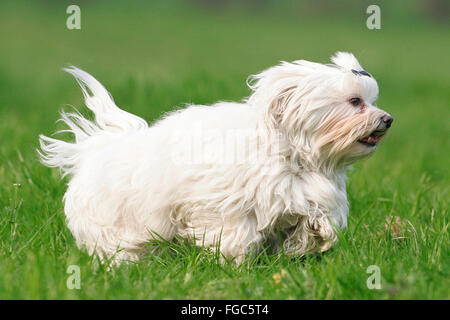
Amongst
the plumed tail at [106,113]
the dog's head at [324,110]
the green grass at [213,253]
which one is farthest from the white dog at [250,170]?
the plumed tail at [106,113]

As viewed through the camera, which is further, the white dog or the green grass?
the white dog

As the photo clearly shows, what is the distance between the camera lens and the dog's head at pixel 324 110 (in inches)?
134

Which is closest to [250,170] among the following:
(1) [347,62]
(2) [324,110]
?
(2) [324,110]

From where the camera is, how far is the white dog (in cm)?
343

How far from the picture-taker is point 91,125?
4.26 meters

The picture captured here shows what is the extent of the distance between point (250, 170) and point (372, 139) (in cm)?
63

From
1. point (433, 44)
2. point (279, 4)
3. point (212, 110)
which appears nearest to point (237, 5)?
point (279, 4)

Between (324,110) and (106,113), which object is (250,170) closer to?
(324,110)

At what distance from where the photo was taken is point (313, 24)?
2703 cm

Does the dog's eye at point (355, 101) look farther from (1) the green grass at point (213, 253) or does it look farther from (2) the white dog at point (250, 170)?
(1) the green grass at point (213, 253)

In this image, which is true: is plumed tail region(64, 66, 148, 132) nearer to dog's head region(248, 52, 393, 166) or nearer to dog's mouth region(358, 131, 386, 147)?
dog's head region(248, 52, 393, 166)

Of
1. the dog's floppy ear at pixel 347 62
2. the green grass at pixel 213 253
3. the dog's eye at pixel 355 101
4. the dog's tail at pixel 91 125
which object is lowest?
the green grass at pixel 213 253

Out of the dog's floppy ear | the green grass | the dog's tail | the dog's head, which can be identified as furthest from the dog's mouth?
the dog's tail

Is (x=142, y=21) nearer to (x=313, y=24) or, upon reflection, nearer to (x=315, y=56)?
(x=313, y=24)
